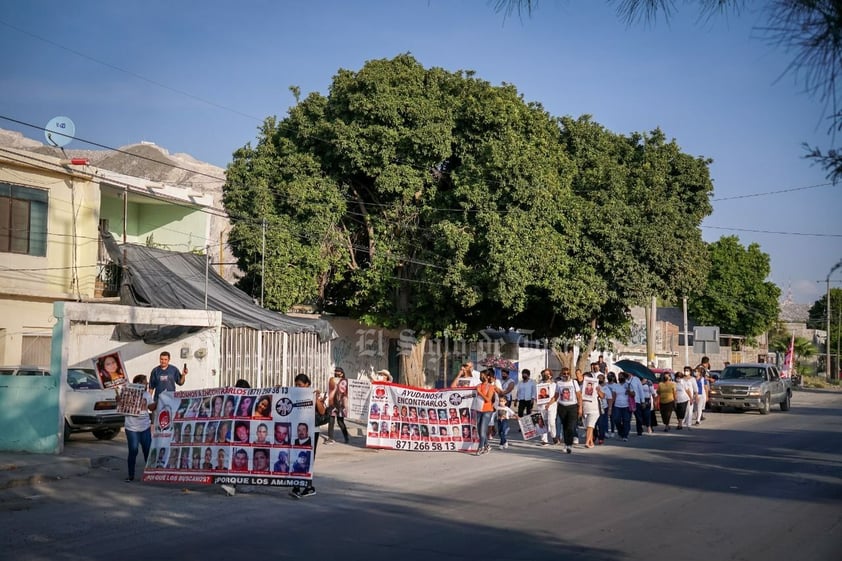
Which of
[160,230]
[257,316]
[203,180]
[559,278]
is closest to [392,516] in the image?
[257,316]

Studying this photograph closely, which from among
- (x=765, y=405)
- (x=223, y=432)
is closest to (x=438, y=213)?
(x=765, y=405)

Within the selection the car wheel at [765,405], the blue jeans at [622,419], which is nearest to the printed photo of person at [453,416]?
the blue jeans at [622,419]

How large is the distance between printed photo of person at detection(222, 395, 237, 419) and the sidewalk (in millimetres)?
3379

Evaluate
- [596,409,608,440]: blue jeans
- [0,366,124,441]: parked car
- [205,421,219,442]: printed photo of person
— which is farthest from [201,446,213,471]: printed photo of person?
[596,409,608,440]: blue jeans

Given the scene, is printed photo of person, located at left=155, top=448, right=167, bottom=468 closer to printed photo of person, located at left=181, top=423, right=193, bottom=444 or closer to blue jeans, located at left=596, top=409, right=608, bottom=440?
printed photo of person, located at left=181, top=423, right=193, bottom=444

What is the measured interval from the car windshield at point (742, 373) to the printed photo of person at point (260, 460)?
25811mm

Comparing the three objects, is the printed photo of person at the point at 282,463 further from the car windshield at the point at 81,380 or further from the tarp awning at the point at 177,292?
the tarp awning at the point at 177,292

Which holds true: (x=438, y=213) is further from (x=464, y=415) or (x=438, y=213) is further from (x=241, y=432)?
(x=241, y=432)

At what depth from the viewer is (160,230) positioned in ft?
97.5

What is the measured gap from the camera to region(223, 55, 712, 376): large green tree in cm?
2836

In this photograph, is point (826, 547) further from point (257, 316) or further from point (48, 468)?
point (257, 316)

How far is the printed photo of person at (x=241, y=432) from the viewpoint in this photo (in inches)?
486

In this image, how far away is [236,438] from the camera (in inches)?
488

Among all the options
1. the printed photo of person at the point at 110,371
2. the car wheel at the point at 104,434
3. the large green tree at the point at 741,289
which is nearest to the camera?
the printed photo of person at the point at 110,371
